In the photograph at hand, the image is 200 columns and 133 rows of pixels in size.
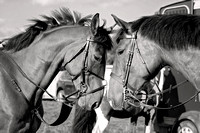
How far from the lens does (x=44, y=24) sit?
4496mm

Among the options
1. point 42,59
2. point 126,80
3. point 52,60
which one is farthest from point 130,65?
point 42,59

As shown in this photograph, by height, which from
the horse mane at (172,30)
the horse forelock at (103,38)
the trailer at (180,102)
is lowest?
the trailer at (180,102)

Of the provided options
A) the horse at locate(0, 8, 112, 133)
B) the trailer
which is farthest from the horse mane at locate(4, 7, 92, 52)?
the trailer

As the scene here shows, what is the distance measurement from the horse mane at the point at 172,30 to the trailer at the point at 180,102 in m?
3.71

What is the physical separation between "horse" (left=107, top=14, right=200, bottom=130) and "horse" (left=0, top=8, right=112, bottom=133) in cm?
31

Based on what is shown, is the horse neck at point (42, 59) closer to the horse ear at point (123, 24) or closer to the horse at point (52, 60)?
the horse at point (52, 60)

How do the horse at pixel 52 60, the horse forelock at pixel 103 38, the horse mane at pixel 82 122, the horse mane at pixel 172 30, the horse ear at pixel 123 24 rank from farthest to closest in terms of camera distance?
1. the horse mane at pixel 82 122
2. the horse forelock at pixel 103 38
3. the horse at pixel 52 60
4. the horse ear at pixel 123 24
5. the horse mane at pixel 172 30

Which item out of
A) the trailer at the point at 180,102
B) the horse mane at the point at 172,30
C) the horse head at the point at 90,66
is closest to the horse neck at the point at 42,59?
the horse head at the point at 90,66

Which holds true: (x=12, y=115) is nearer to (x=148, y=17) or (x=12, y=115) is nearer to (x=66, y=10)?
(x=66, y=10)

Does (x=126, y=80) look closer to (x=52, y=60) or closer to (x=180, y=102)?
(x=52, y=60)

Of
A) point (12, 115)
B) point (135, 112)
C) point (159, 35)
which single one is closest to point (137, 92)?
point (159, 35)

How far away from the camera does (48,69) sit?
14.1 ft

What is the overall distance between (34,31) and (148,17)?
1794mm

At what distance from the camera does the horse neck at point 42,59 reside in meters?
4.24
